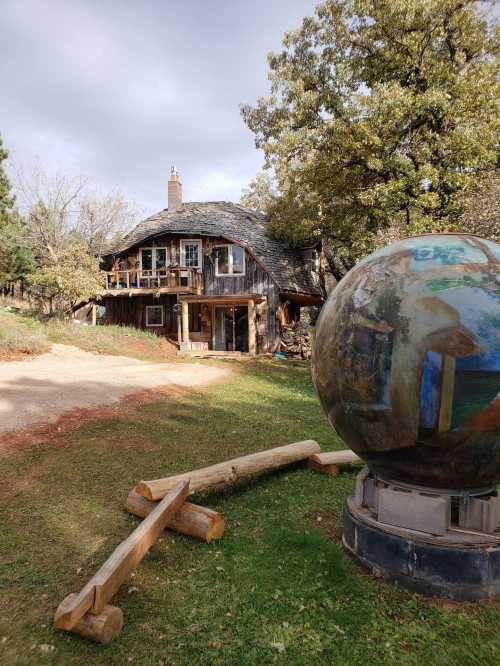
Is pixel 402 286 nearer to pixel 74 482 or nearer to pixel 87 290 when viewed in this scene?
pixel 74 482

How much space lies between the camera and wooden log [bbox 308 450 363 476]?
6.07m

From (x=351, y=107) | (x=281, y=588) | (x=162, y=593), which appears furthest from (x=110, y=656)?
(x=351, y=107)

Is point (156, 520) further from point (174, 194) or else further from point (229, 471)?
point (174, 194)

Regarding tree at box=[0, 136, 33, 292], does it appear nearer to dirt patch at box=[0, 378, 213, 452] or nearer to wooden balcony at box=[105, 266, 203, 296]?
wooden balcony at box=[105, 266, 203, 296]

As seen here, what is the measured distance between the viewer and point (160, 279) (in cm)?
2600

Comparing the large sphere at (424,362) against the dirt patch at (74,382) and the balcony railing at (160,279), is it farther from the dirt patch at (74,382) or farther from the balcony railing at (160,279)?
the balcony railing at (160,279)

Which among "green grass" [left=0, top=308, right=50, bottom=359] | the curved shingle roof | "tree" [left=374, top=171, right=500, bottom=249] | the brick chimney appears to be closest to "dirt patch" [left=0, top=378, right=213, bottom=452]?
"green grass" [left=0, top=308, right=50, bottom=359]

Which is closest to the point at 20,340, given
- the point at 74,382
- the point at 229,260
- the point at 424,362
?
the point at 74,382

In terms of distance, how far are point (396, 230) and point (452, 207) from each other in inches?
90.7

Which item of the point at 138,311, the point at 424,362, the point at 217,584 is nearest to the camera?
the point at 424,362

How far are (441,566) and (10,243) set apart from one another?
107 feet

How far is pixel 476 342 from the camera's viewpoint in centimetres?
311

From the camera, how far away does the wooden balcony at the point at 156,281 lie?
2386 centimetres

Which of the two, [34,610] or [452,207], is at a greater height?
[452,207]
